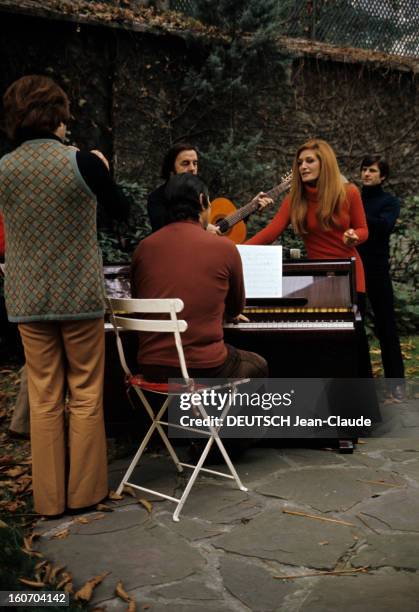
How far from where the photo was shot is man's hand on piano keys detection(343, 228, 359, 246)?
197 inches

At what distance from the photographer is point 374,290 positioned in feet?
18.9

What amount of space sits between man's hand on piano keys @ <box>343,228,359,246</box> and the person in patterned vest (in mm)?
1942

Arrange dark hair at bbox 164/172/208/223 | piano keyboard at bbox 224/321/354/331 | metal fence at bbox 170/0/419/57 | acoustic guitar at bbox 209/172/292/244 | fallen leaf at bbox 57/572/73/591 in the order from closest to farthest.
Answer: fallen leaf at bbox 57/572/73/591, dark hair at bbox 164/172/208/223, piano keyboard at bbox 224/321/354/331, acoustic guitar at bbox 209/172/292/244, metal fence at bbox 170/0/419/57

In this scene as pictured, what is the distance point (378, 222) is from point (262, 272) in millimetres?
1454

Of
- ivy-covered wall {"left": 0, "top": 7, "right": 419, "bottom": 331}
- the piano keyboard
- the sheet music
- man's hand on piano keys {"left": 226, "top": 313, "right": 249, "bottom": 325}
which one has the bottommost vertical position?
the piano keyboard

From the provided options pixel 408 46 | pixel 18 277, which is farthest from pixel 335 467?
pixel 408 46

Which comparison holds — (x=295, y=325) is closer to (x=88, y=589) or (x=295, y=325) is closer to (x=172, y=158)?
(x=172, y=158)

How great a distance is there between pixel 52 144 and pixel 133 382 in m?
1.36

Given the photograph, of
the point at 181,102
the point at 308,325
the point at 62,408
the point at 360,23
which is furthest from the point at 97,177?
the point at 360,23

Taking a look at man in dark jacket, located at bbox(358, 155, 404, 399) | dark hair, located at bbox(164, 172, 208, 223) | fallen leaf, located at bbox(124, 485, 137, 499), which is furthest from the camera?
man in dark jacket, located at bbox(358, 155, 404, 399)

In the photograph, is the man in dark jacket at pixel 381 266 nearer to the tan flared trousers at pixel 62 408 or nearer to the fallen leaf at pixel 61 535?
the tan flared trousers at pixel 62 408

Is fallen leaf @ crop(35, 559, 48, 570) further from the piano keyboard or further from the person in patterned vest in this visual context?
the piano keyboard

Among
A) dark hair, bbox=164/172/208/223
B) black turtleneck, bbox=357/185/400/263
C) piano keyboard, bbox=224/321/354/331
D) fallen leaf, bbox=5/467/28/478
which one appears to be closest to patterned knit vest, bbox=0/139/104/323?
dark hair, bbox=164/172/208/223

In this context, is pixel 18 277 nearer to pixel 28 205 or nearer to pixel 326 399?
pixel 28 205
